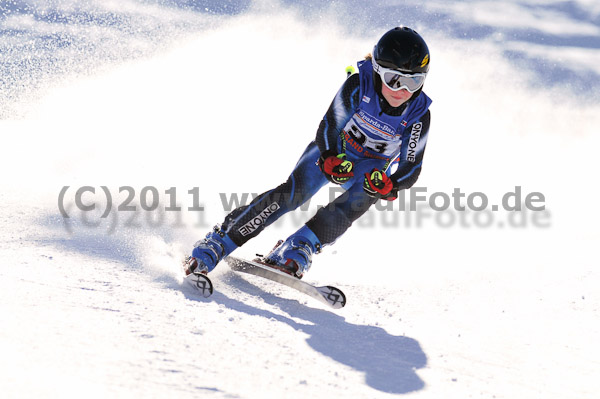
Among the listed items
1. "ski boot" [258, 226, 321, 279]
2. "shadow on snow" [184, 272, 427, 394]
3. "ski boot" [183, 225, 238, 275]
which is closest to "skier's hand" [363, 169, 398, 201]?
"ski boot" [258, 226, 321, 279]

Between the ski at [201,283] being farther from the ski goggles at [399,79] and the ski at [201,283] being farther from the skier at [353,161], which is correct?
the ski goggles at [399,79]

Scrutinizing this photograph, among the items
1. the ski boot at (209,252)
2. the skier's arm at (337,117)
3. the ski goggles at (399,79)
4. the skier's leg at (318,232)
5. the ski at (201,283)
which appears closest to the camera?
the ski at (201,283)

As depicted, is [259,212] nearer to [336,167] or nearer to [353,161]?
[336,167]

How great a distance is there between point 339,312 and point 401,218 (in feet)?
14.7

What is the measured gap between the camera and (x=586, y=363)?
11.3 feet

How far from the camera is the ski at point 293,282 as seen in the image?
161 inches

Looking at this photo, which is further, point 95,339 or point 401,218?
point 401,218

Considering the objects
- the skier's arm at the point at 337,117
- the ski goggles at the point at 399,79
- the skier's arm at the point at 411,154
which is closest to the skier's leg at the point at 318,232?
the skier's arm at the point at 411,154

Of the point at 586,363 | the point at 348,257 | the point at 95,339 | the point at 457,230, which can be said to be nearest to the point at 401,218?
the point at 457,230

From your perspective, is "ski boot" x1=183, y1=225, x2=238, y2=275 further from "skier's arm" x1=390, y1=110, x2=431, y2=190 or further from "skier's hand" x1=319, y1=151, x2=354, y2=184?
"skier's arm" x1=390, y1=110, x2=431, y2=190

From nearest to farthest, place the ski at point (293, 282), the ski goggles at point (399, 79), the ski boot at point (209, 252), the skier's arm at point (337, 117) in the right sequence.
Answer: the ski at point (293, 282), the ski goggles at point (399, 79), the ski boot at point (209, 252), the skier's arm at point (337, 117)

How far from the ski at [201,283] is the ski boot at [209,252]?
0.28m

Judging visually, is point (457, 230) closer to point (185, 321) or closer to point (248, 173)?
point (248, 173)

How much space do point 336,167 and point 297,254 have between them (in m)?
0.78
